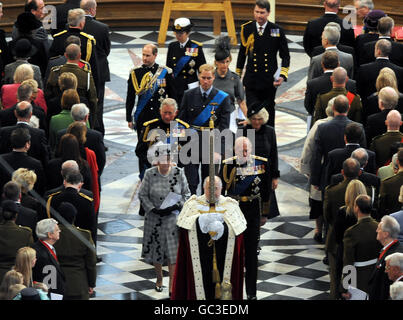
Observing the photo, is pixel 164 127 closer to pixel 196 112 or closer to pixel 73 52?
pixel 196 112

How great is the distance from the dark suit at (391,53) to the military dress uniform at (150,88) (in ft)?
8.97

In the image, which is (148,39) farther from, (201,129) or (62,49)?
(201,129)

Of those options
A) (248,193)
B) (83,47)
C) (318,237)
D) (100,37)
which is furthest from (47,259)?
(100,37)

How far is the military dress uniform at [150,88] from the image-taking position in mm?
13414

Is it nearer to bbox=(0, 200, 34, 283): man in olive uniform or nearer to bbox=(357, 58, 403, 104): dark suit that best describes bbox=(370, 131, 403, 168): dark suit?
bbox=(357, 58, 403, 104): dark suit

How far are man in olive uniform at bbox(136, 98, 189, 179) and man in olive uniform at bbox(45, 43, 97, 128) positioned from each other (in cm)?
109

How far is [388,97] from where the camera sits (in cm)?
1209

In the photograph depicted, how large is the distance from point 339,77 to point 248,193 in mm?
2319

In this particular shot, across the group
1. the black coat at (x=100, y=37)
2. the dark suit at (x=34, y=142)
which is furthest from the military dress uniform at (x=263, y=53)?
the dark suit at (x=34, y=142)

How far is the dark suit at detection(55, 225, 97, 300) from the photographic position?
31.1 feet

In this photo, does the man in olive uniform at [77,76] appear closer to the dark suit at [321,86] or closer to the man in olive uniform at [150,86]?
the man in olive uniform at [150,86]

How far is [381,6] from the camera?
69.7ft

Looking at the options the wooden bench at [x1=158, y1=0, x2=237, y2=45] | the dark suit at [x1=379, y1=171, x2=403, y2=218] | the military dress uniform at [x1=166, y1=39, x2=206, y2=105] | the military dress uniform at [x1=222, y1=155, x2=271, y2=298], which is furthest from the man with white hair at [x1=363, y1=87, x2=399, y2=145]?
the wooden bench at [x1=158, y1=0, x2=237, y2=45]
